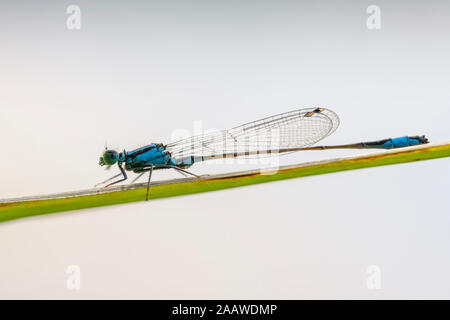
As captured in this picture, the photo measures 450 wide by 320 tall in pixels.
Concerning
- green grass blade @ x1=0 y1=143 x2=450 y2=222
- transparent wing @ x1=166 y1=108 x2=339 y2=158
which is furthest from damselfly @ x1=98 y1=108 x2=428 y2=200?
green grass blade @ x1=0 y1=143 x2=450 y2=222

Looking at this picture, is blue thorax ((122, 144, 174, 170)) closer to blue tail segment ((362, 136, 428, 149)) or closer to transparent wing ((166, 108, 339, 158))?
transparent wing ((166, 108, 339, 158))

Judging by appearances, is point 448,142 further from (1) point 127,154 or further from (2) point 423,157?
(1) point 127,154

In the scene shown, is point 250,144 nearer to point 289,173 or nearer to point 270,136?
point 270,136

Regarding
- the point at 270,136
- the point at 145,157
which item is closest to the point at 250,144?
the point at 270,136

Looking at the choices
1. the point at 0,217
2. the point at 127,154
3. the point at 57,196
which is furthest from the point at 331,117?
the point at 0,217

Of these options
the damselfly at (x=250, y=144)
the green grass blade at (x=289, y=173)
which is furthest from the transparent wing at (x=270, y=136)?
the green grass blade at (x=289, y=173)

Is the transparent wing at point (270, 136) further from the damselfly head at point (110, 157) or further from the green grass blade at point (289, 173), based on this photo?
the green grass blade at point (289, 173)
